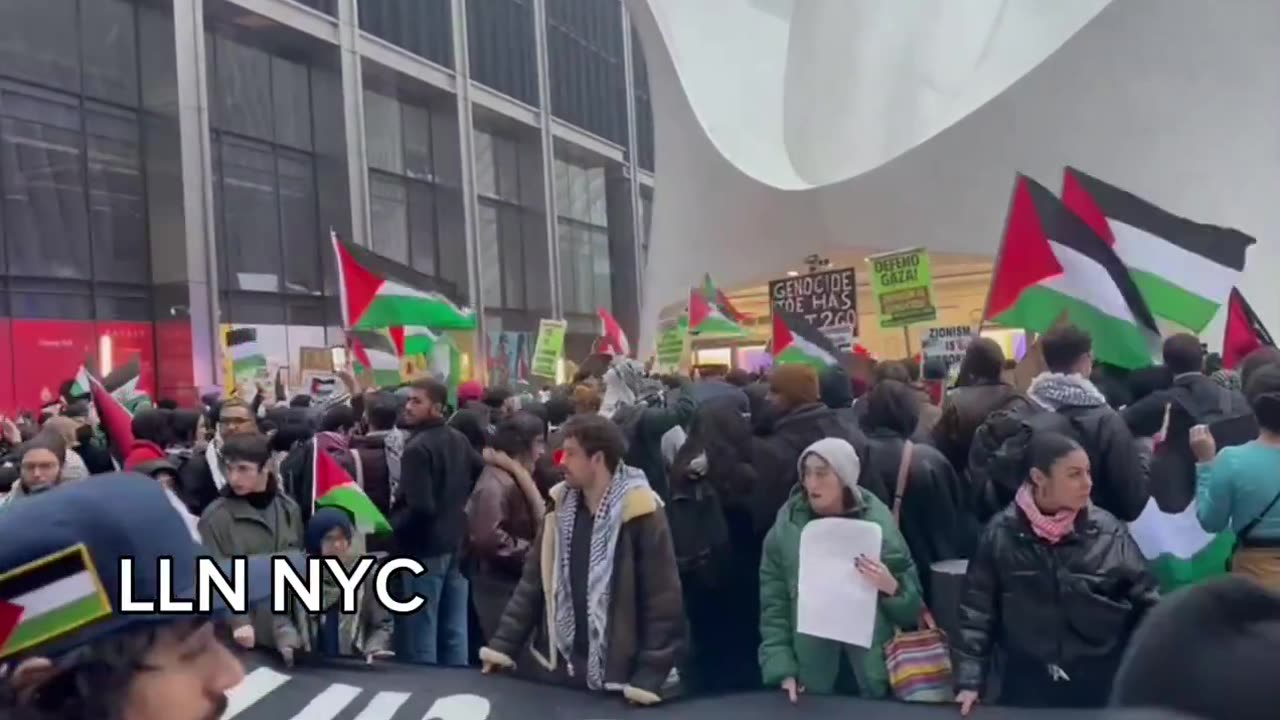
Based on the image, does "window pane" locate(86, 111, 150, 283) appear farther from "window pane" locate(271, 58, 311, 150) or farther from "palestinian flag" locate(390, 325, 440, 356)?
"palestinian flag" locate(390, 325, 440, 356)

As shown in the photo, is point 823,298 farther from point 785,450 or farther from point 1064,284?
point 785,450

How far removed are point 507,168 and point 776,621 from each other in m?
35.1

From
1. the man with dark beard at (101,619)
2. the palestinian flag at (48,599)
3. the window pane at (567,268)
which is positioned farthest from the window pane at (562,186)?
the palestinian flag at (48,599)

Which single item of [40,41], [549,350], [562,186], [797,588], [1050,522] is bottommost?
[797,588]

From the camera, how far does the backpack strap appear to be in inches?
187

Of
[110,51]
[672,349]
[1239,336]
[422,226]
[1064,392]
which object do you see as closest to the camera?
[1064,392]

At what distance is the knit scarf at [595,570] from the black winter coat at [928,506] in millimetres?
1125

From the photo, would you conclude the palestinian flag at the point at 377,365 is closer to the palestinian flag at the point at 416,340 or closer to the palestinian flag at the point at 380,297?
Answer: the palestinian flag at the point at 416,340

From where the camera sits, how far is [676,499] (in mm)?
5145

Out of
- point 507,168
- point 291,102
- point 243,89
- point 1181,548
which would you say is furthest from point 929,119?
point 507,168

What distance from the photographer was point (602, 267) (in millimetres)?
43875

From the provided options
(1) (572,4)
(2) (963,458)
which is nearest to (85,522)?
(2) (963,458)

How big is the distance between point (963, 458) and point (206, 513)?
10.4 feet

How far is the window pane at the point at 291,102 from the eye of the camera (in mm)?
28078
